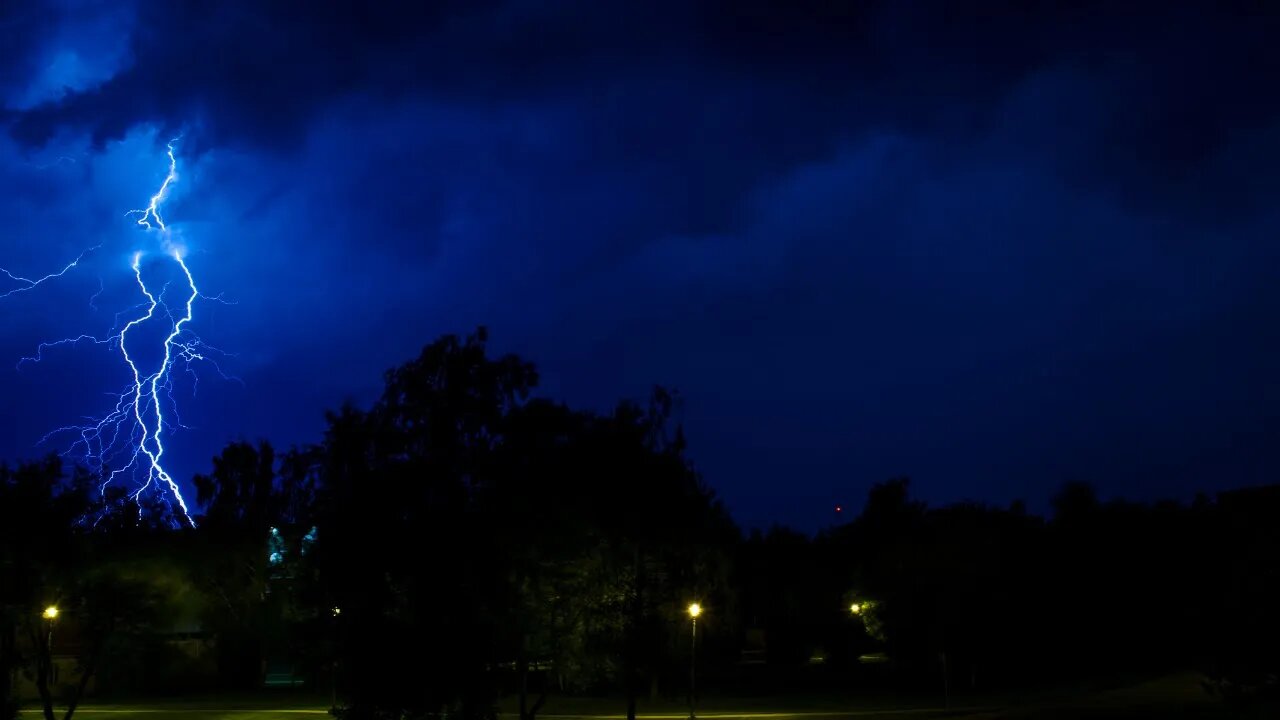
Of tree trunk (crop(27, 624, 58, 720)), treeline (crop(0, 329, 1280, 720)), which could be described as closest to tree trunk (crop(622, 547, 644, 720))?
treeline (crop(0, 329, 1280, 720))

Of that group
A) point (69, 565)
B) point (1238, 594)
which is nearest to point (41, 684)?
point (69, 565)

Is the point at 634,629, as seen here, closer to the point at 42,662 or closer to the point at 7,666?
the point at 7,666

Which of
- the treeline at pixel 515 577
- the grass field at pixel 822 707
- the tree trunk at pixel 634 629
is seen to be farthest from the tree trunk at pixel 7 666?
the tree trunk at pixel 634 629

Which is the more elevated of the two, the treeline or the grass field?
the treeline

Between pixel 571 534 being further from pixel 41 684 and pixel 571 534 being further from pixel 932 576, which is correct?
pixel 932 576

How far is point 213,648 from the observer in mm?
66375

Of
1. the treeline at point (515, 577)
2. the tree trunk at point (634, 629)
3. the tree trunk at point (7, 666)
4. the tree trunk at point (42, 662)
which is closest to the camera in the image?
the treeline at point (515, 577)

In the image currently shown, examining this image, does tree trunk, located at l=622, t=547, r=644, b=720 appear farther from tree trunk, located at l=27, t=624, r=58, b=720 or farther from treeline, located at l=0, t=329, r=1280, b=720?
tree trunk, located at l=27, t=624, r=58, b=720

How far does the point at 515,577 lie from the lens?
24203 millimetres

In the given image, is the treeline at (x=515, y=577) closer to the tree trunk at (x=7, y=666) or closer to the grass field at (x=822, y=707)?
the tree trunk at (x=7, y=666)

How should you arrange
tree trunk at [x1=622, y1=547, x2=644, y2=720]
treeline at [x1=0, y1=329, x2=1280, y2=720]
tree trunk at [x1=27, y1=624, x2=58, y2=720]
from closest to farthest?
1. treeline at [x1=0, y1=329, x2=1280, y2=720]
2. tree trunk at [x1=622, y1=547, x2=644, y2=720]
3. tree trunk at [x1=27, y1=624, x2=58, y2=720]

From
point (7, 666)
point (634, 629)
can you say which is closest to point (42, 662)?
point (7, 666)

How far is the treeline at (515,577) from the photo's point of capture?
22297 mm

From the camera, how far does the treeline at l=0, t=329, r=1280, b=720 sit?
22.3 m
